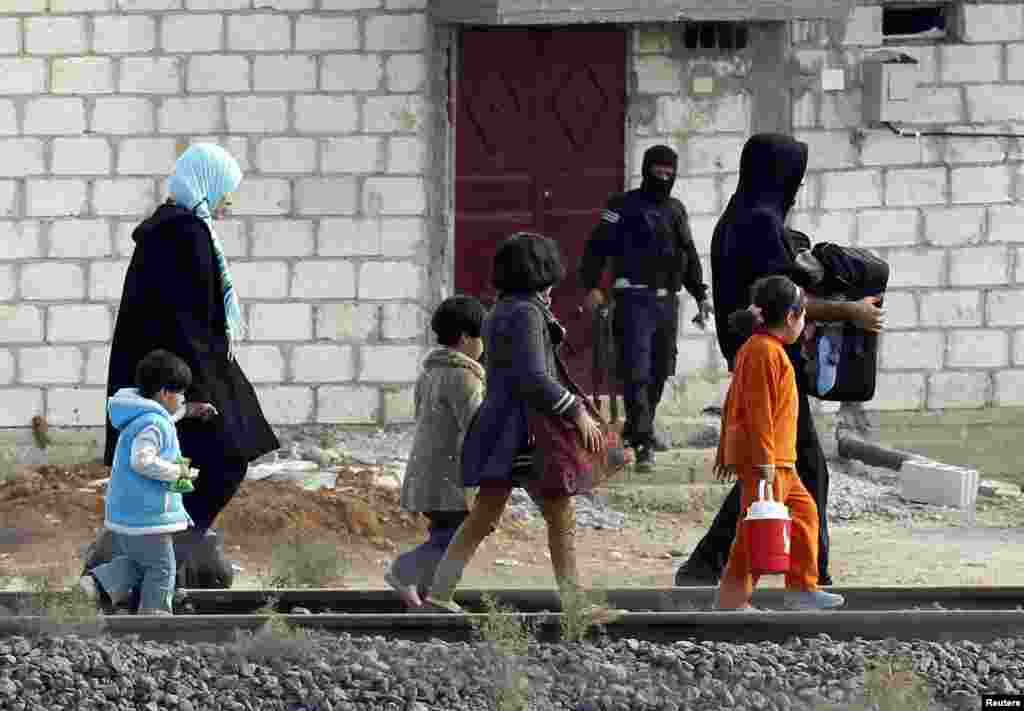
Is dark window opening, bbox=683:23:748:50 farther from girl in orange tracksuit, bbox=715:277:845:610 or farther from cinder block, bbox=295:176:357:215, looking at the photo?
girl in orange tracksuit, bbox=715:277:845:610

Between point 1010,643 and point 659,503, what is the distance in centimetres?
497

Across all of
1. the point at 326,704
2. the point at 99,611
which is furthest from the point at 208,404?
the point at 326,704

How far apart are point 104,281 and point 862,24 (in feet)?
15.7

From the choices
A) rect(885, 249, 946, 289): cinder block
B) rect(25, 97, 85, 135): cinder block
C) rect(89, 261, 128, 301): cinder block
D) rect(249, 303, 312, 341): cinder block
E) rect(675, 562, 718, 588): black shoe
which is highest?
rect(25, 97, 85, 135): cinder block

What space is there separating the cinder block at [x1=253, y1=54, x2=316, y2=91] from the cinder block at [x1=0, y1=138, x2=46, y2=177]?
4.34 feet

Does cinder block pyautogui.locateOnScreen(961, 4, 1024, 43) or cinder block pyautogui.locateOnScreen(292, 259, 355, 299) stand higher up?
cinder block pyautogui.locateOnScreen(961, 4, 1024, 43)

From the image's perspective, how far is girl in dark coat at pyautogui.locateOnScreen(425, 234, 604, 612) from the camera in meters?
9.20

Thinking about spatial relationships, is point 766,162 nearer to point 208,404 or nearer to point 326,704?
point 208,404

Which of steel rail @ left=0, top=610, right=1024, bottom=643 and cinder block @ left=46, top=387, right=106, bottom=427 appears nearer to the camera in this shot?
steel rail @ left=0, top=610, right=1024, bottom=643

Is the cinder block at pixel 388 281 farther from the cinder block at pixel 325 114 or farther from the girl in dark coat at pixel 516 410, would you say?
the girl in dark coat at pixel 516 410

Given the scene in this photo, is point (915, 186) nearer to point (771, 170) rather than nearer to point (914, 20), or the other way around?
point (914, 20)

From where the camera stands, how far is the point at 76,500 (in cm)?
1306

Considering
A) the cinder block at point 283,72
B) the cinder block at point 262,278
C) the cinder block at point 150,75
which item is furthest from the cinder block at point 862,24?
the cinder block at point 150,75

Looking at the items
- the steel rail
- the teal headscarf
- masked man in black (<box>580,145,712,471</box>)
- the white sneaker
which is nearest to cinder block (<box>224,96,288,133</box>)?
masked man in black (<box>580,145,712,471</box>)
